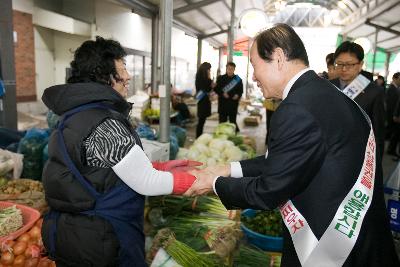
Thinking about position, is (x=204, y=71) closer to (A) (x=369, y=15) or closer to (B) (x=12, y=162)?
(B) (x=12, y=162)

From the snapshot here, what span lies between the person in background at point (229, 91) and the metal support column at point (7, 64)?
4777 mm

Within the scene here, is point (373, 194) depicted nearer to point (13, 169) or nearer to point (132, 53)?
point (13, 169)

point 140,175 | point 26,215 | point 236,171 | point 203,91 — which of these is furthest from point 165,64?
point 203,91

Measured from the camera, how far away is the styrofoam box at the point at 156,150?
3789 millimetres

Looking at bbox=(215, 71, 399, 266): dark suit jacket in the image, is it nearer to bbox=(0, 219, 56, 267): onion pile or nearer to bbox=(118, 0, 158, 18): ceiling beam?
bbox=(0, 219, 56, 267): onion pile

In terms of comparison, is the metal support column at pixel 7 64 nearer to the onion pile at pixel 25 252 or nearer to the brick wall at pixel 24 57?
the onion pile at pixel 25 252

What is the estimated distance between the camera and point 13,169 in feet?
12.3

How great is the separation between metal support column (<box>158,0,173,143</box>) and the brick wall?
669 cm

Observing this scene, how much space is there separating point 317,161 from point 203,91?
7273mm

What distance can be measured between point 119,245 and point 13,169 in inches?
103

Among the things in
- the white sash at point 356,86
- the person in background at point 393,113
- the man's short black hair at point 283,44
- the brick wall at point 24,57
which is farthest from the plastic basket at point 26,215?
the person in background at point 393,113

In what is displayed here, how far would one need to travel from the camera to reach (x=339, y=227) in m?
1.42

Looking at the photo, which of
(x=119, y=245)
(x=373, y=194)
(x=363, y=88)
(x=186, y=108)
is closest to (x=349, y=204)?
(x=373, y=194)

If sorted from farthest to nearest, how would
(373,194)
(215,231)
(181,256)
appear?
(215,231) < (181,256) < (373,194)
